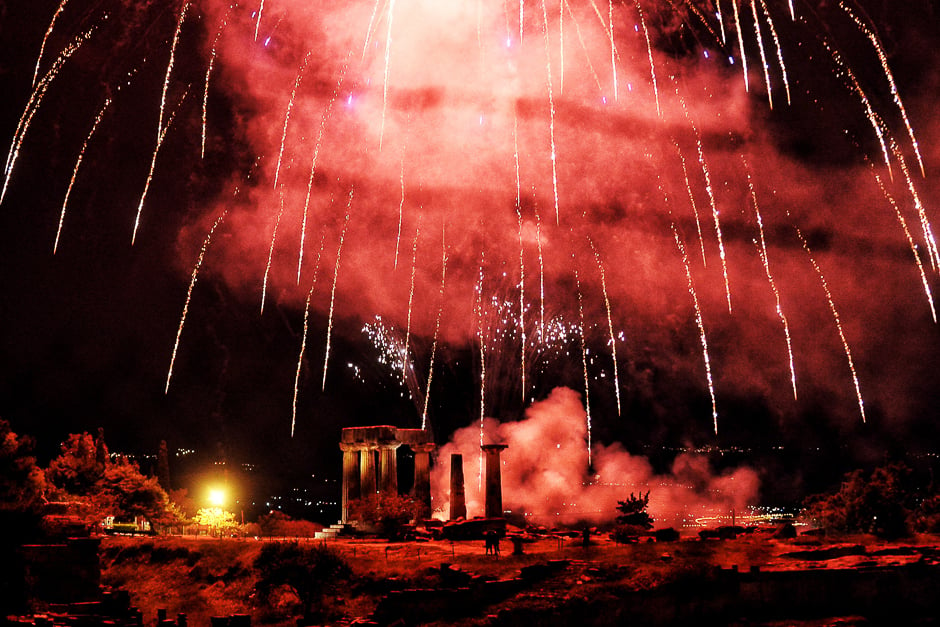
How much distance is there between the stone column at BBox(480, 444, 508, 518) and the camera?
51500mm

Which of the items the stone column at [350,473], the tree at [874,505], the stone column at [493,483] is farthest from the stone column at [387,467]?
the tree at [874,505]

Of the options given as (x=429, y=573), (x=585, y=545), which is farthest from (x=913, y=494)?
(x=429, y=573)

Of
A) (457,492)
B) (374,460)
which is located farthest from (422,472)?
(374,460)

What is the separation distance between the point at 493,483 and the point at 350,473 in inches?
378

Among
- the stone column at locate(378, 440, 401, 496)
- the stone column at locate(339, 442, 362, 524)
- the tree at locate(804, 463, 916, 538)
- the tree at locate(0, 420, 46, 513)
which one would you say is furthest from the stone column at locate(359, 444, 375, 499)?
the tree at locate(804, 463, 916, 538)

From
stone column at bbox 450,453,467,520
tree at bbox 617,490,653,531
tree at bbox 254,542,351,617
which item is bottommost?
tree at bbox 254,542,351,617

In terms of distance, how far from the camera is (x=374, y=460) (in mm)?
55875

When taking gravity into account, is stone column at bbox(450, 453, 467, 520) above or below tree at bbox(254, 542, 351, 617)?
above

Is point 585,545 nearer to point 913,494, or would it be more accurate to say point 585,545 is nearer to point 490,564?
point 490,564

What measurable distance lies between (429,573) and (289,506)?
249 ft

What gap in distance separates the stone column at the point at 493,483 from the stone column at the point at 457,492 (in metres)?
3.22

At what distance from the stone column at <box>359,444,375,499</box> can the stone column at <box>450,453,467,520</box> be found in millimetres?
4786

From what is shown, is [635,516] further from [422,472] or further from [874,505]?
[422,472]

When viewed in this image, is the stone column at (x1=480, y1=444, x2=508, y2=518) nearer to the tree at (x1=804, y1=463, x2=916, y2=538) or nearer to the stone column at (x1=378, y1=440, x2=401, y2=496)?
the stone column at (x1=378, y1=440, x2=401, y2=496)
